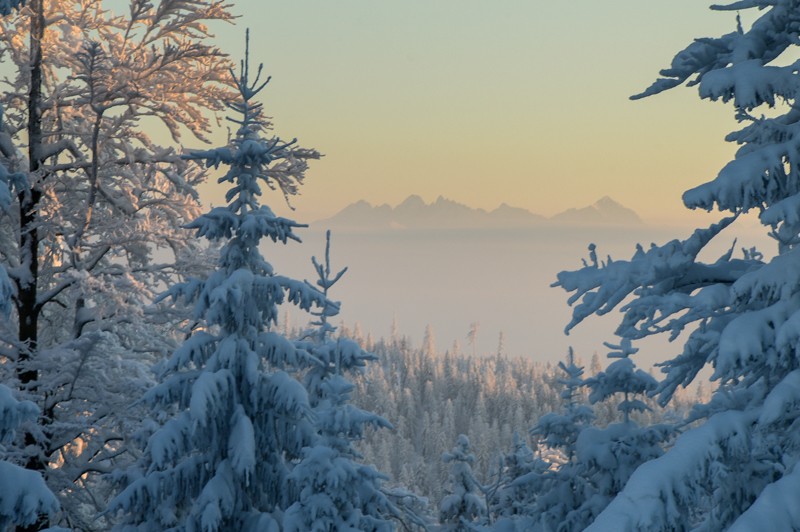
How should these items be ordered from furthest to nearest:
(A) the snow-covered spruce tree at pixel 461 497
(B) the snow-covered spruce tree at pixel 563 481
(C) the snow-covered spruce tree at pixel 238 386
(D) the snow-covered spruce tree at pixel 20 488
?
(A) the snow-covered spruce tree at pixel 461 497 → (B) the snow-covered spruce tree at pixel 563 481 → (C) the snow-covered spruce tree at pixel 238 386 → (D) the snow-covered spruce tree at pixel 20 488

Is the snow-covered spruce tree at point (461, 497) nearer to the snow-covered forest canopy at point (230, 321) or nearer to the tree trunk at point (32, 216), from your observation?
the snow-covered forest canopy at point (230, 321)

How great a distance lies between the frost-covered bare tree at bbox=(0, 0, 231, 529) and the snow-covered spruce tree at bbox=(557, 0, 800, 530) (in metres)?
10.1

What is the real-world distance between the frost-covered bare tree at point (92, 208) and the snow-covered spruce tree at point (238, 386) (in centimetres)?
188

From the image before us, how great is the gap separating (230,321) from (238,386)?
1.06 metres

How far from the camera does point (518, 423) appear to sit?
167250 mm

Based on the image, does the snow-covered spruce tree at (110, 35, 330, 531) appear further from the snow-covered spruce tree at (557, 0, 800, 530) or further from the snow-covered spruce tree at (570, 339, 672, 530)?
the snow-covered spruce tree at (557, 0, 800, 530)

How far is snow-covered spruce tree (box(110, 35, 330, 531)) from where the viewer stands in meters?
13.9

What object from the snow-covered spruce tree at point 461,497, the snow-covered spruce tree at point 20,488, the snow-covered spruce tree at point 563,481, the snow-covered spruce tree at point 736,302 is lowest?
the snow-covered spruce tree at point 461,497

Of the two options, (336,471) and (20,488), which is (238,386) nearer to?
(336,471)

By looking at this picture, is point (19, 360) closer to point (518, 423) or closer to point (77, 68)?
point (77, 68)

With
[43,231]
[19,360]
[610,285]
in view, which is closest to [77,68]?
[43,231]

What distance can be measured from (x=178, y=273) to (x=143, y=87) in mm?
3697

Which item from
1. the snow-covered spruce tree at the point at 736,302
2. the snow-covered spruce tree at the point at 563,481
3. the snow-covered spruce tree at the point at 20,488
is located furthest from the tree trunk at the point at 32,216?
the snow-covered spruce tree at the point at 736,302

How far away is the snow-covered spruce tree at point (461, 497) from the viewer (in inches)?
974
